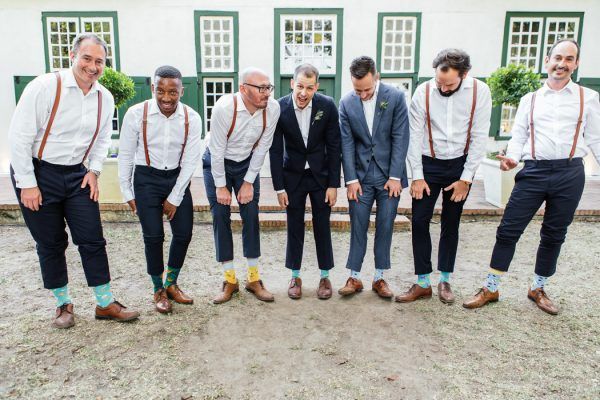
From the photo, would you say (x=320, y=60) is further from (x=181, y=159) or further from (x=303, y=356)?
(x=303, y=356)

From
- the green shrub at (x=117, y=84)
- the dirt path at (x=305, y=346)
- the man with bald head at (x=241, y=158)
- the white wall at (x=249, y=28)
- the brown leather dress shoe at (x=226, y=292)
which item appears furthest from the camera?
the white wall at (x=249, y=28)

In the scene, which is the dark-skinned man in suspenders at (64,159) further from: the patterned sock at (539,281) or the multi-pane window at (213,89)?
the multi-pane window at (213,89)

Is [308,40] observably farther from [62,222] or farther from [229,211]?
[62,222]

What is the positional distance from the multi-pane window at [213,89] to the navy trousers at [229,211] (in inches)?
254

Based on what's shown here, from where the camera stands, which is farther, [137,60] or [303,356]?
[137,60]

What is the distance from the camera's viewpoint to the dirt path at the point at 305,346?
101 inches

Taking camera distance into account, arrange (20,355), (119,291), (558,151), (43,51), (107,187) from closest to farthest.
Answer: (20,355)
(558,151)
(119,291)
(107,187)
(43,51)

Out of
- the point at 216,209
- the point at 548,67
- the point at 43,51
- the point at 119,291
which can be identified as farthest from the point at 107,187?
the point at 548,67

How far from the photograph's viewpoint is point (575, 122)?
Result: 3.31 meters

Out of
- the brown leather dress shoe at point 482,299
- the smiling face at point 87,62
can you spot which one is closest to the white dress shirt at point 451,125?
the brown leather dress shoe at point 482,299

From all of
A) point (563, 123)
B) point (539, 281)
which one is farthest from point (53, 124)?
point (539, 281)

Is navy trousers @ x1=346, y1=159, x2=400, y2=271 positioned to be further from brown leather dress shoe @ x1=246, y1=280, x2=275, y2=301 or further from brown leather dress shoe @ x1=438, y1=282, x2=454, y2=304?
brown leather dress shoe @ x1=246, y1=280, x2=275, y2=301

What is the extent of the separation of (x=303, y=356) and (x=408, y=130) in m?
1.82

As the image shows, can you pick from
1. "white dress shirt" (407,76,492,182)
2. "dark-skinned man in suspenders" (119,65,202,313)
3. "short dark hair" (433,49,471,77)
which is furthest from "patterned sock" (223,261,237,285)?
"short dark hair" (433,49,471,77)
